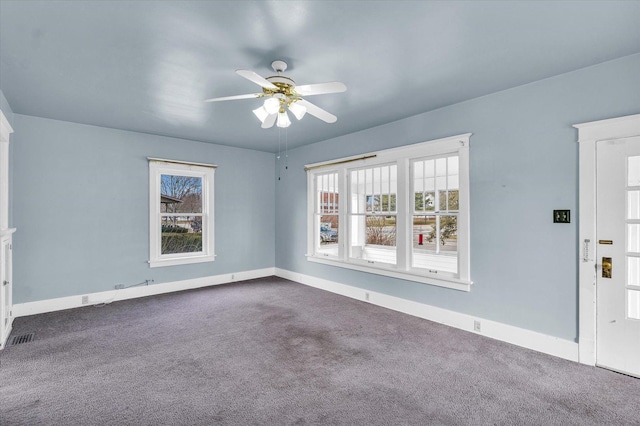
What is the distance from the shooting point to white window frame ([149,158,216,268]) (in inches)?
206

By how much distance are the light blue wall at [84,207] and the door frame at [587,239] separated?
17.6ft

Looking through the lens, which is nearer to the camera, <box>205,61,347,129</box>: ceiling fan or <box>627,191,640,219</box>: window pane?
<box>205,61,347,129</box>: ceiling fan

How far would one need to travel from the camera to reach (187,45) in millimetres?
2430

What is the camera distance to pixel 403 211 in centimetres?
442

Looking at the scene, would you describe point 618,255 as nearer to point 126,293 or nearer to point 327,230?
point 327,230

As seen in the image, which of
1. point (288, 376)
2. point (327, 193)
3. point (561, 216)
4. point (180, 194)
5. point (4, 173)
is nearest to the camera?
point (288, 376)

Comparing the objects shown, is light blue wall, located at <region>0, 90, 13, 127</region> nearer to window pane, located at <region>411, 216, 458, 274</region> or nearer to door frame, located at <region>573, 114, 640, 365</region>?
window pane, located at <region>411, 216, 458, 274</region>

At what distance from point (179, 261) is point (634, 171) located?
6024mm

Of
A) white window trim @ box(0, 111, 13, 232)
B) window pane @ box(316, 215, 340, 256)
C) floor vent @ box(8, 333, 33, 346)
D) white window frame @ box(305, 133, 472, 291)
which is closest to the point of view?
floor vent @ box(8, 333, 33, 346)

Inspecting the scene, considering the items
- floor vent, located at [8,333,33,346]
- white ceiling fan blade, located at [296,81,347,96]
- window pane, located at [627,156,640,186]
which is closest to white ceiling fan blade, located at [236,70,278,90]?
white ceiling fan blade, located at [296,81,347,96]

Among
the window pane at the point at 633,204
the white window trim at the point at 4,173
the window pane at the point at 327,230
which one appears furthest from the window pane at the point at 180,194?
the window pane at the point at 633,204

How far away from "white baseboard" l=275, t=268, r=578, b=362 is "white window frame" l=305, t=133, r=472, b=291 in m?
0.34

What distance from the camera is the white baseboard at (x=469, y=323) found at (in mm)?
3023

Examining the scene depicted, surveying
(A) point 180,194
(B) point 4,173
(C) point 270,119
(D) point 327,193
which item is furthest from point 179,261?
(C) point 270,119
